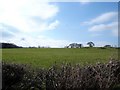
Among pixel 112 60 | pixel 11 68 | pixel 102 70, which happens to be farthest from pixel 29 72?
pixel 112 60

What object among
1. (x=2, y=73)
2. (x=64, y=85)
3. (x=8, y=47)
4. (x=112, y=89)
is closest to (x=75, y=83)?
(x=64, y=85)

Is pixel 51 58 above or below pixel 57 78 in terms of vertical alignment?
above

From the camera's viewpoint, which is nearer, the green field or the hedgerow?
the hedgerow

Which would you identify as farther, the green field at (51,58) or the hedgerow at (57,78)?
the green field at (51,58)

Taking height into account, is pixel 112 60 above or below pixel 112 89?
above

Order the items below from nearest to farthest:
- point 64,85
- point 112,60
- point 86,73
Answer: point 64,85 → point 86,73 → point 112,60

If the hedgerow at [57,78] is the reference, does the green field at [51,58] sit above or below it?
above

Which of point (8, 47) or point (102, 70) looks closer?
point (102, 70)

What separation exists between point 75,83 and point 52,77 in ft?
2.28

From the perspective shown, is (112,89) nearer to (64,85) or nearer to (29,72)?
(64,85)

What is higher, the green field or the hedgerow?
the green field

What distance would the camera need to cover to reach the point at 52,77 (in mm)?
8688

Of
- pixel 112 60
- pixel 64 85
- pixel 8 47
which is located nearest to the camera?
pixel 64 85

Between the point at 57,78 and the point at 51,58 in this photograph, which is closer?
the point at 57,78
